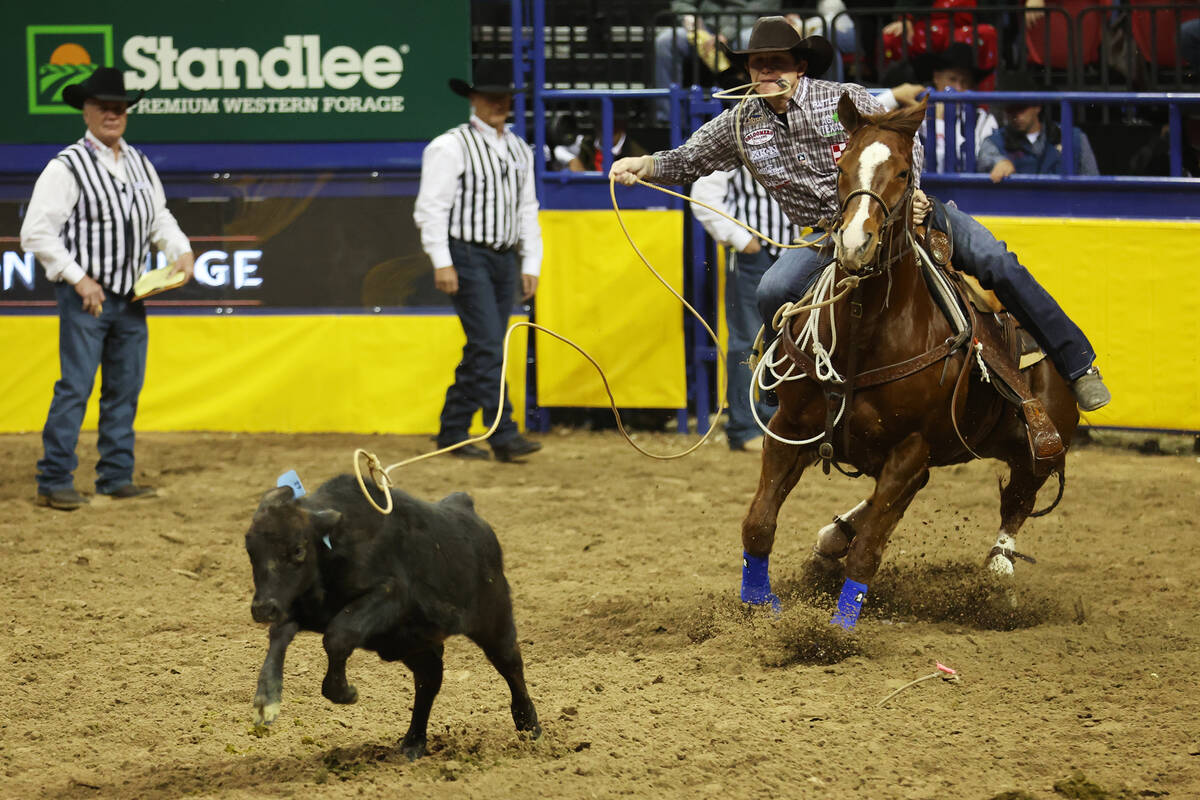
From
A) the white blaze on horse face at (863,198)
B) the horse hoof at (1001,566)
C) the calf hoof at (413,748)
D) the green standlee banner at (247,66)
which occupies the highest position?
the green standlee banner at (247,66)

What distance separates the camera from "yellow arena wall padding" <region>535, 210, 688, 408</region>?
10.3 metres

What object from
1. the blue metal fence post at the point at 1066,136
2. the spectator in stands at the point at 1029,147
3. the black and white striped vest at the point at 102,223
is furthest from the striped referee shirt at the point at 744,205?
the black and white striped vest at the point at 102,223

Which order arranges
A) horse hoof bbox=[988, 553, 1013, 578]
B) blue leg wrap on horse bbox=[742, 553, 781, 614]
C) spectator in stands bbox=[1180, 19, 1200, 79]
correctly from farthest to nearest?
spectator in stands bbox=[1180, 19, 1200, 79], horse hoof bbox=[988, 553, 1013, 578], blue leg wrap on horse bbox=[742, 553, 781, 614]

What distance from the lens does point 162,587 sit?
6836mm

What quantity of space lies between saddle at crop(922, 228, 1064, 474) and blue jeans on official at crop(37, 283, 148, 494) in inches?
190

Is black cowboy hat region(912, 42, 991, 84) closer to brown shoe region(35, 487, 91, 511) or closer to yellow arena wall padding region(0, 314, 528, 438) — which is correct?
yellow arena wall padding region(0, 314, 528, 438)

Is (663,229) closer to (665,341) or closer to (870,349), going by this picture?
(665,341)

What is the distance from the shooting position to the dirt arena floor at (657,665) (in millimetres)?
4438

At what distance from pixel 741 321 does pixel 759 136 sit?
150 inches

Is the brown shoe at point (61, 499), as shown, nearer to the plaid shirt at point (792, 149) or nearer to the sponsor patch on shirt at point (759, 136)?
the plaid shirt at point (792, 149)

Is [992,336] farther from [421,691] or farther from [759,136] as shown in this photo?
[421,691]

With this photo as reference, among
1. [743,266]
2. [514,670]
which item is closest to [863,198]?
[514,670]

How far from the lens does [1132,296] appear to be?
9664mm

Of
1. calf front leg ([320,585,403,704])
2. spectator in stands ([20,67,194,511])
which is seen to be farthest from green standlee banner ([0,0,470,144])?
calf front leg ([320,585,403,704])
